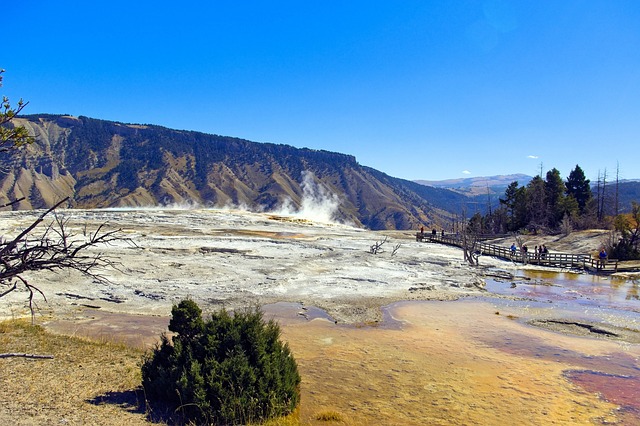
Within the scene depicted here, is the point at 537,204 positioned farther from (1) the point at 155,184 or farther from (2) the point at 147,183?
(2) the point at 147,183

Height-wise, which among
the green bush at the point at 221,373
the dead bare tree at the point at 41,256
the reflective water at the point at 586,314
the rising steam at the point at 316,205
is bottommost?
the reflective water at the point at 586,314

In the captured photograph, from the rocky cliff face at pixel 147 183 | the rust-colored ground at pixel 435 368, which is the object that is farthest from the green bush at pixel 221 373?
the rocky cliff face at pixel 147 183

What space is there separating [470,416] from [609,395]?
12.5 feet

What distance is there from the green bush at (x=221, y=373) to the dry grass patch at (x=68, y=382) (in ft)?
2.09

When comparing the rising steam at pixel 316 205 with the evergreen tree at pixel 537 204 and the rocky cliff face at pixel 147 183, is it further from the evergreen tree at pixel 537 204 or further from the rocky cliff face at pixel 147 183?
the evergreen tree at pixel 537 204

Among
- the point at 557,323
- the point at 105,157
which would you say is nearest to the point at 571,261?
the point at 557,323

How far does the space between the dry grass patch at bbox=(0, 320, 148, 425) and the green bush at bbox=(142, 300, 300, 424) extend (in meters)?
0.64

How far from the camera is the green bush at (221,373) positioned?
7.38 meters

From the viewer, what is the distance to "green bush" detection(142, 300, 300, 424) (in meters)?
7.38

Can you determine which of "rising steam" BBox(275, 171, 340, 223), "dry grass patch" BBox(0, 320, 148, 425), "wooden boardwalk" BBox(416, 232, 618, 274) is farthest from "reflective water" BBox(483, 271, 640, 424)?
"rising steam" BBox(275, 171, 340, 223)

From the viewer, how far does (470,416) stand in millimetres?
8922

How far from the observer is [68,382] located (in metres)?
8.54

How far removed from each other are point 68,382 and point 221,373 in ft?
10.8

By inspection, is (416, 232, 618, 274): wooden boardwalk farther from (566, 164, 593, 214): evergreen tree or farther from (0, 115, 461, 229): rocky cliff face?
(0, 115, 461, 229): rocky cliff face
